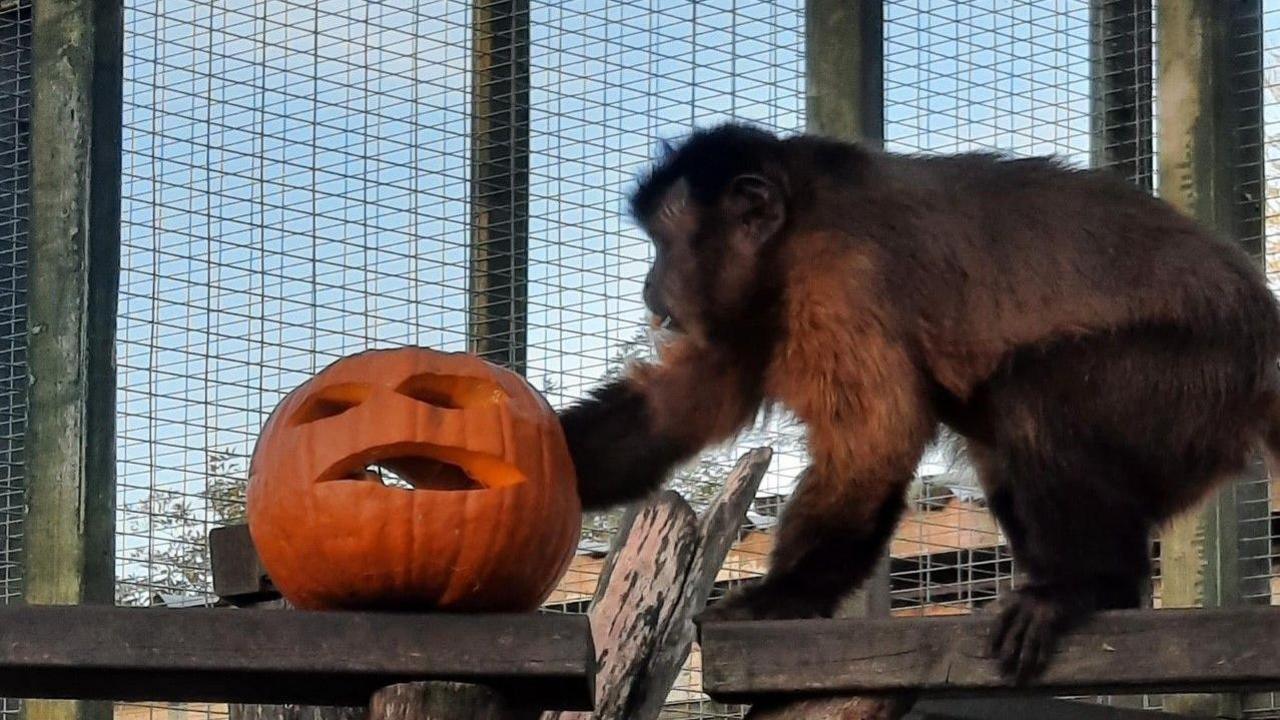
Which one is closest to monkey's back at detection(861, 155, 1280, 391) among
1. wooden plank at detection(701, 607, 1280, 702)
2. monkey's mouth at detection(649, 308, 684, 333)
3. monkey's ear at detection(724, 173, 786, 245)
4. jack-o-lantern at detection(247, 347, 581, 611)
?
monkey's ear at detection(724, 173, 786, 245)

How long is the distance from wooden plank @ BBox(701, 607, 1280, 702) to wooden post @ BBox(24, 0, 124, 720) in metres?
1.65

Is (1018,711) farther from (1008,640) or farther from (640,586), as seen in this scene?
(1008,640)

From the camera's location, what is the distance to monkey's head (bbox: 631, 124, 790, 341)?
170 inches

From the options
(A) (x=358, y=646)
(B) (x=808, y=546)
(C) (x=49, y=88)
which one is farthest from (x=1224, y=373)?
(C) (x=49, y=88)

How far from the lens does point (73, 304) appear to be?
4523 mm

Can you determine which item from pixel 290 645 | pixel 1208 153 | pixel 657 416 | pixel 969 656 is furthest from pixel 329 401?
pixel 1208 153

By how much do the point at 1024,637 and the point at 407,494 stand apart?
1087mm

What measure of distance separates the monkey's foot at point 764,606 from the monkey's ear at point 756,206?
87 centimetres

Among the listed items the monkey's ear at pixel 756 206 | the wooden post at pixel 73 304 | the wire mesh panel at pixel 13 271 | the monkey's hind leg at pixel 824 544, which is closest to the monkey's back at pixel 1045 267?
the monkey's ear at pixel 756 206

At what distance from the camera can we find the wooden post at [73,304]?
14.4 ft

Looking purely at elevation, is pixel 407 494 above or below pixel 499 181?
below

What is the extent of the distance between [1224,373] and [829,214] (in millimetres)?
873

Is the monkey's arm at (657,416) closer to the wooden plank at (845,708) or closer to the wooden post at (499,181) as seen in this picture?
the wooden post at (499,181)

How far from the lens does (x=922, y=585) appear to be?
5504 mm
